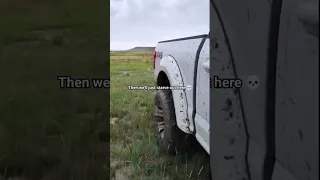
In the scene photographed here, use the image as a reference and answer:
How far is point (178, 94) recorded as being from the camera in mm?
2877

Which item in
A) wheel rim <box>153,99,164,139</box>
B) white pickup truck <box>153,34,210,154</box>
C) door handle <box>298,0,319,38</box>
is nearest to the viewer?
door handle <box>298,0,319,38</box>

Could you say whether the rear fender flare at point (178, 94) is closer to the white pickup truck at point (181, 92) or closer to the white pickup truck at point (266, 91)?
the white pickup truck at point (181, 92)

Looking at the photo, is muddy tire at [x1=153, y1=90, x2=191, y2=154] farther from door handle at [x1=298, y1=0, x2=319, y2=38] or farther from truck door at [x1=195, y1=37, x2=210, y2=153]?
door handle at [x1=298, y1=0, x2=319, y2=38]

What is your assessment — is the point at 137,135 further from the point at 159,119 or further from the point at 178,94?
the point at 178,94

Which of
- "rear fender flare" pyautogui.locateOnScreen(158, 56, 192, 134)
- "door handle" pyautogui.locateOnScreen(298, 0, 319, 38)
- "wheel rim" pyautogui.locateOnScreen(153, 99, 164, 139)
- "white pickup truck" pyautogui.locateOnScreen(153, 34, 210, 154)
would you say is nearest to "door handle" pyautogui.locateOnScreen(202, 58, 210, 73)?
"white pickup truck" pyautogui.locateOnScreen(153, 34, 210, 154)

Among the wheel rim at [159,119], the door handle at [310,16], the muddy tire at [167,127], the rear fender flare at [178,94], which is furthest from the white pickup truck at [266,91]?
the wheel rim at [159,119]

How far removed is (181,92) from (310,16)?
2064 mm

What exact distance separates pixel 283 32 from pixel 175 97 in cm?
205

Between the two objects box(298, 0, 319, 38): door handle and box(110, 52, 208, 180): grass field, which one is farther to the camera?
box(110, 52, 208, 180): grass field
